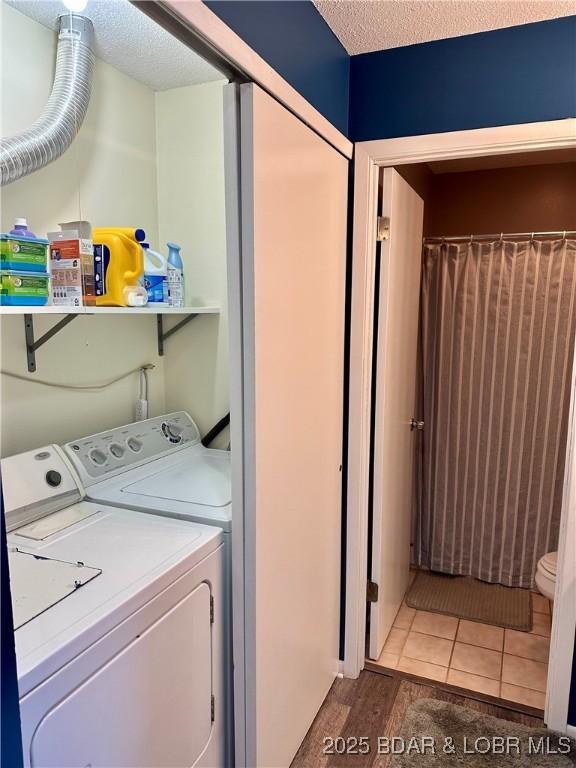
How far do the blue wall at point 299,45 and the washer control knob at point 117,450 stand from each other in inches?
51.3

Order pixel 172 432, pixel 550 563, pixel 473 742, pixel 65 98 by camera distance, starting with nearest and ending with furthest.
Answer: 1. pixel 65 98
2. pixel 473 742
3. pixel 172 432
4. pixel 550 563

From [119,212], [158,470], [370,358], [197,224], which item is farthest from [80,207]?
[370,358]

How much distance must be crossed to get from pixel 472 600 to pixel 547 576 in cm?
64

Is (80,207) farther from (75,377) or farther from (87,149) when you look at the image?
(75,377)

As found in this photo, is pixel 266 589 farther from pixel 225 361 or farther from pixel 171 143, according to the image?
pixel 171 143

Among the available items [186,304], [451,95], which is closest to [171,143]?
[186,304]

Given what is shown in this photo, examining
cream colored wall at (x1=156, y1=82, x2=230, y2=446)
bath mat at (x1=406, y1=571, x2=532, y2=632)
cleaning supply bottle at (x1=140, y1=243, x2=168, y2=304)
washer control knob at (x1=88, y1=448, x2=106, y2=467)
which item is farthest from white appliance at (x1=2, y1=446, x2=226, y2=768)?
bath mat at (x1=406, y1=571, x2=532, y2=632)

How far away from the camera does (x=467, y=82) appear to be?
177 centimetres

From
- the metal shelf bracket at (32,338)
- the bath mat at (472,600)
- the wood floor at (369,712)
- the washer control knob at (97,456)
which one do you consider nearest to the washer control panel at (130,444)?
the washer control knob at (97,456)

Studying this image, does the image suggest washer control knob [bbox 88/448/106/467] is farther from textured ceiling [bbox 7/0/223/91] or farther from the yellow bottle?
textured ceiling [bbox 7/0/223/91]

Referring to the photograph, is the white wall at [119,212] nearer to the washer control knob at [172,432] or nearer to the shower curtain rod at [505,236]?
the washer control knob at [172,432]

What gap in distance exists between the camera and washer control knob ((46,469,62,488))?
1577 mm

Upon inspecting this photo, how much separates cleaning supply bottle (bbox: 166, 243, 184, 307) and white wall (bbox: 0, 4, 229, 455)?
183 millimetres

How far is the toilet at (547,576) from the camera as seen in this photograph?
218 cm
